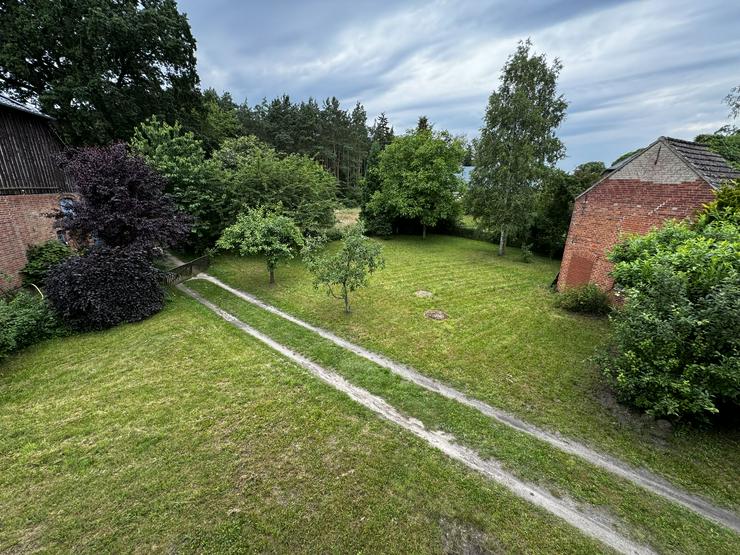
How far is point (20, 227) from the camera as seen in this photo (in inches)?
479

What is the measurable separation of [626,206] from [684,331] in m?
7.72

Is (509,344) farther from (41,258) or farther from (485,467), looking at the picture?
(41,258)

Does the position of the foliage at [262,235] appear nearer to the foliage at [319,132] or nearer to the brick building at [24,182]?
the brick building at [24,182]

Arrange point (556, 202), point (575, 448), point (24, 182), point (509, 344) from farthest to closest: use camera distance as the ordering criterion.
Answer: point (556, 202) < point (24, 182) < point (509, 344) < point (575, 448)

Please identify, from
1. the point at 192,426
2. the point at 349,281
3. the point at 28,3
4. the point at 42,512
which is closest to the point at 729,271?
the point at 349,281

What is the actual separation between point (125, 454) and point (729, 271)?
1155 centimetres

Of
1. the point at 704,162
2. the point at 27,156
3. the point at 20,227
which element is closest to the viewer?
the point at 704,162

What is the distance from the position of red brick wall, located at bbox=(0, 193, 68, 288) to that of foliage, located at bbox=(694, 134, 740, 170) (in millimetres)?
26345

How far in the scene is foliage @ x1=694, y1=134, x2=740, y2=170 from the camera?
12.2 meters

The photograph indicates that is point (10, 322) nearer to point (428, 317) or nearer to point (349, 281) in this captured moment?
point (349, 281)

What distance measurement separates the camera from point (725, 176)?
32.7 ft

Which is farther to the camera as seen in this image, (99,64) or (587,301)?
(99,64)

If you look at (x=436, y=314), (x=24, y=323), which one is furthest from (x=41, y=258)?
(x=436, y=314)

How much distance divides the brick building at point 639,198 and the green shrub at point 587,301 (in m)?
0.71
